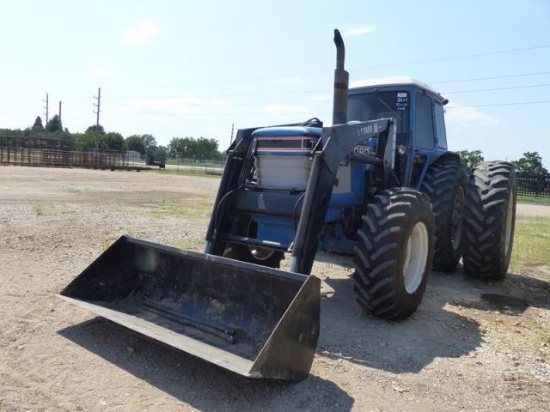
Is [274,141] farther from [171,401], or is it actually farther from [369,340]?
[171,401]

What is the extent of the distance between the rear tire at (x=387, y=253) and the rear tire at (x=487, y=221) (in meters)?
1.76

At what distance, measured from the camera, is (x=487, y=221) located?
605 centimetres

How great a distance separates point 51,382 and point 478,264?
518cm

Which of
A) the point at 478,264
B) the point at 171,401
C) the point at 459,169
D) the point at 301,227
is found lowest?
the point at 171,401

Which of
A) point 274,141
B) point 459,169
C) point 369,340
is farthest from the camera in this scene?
point 459,169

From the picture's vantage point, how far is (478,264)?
6336mm

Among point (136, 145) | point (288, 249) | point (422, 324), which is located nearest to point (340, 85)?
point (288, 249)

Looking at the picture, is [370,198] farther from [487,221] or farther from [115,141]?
[115,141]

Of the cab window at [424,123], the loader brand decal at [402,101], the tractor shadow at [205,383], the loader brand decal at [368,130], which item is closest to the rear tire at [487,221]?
the cab window at [424,123]

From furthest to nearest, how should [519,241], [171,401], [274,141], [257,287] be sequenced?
[519,241] < [274,141] < [257,287] < [171,401]

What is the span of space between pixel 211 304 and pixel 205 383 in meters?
0.88

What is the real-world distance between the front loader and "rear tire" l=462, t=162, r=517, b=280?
0.02 meters

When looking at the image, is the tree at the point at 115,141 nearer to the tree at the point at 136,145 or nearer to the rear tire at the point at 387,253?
the tree at the point at 136,145

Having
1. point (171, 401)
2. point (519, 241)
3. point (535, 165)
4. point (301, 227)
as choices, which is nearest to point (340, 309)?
point (301, 227)
